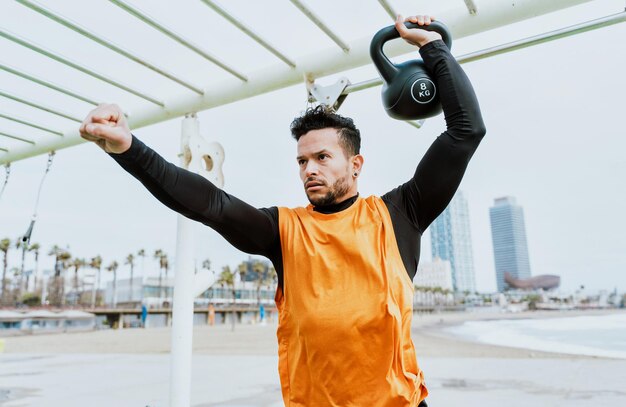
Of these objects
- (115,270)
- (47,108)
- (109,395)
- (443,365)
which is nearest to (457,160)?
→ (47,108)

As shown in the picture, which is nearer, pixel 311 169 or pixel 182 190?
pixel 182 190

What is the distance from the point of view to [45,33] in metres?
2.84

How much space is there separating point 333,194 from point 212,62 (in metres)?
1.89

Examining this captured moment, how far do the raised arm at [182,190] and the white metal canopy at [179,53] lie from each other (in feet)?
4.94

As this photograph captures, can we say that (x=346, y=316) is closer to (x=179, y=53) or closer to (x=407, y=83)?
(x=407, y=83)

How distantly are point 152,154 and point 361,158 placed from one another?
31.0 inches

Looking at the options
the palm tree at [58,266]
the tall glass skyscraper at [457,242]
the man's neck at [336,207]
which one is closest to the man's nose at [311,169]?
the man's neck at [336,207]

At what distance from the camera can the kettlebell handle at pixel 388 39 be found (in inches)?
66.9

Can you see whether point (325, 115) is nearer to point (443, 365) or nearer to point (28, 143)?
point (28, 143)

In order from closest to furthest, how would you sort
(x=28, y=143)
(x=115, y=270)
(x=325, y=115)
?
(x=325, y=115) < (x=28, y=143) < (x=115, y=270)

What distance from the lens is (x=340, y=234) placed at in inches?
59.1

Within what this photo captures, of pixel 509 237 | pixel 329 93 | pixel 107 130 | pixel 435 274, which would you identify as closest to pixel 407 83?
pixel 107 130

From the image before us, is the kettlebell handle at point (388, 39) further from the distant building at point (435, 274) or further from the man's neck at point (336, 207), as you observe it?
the distant building at point (435, 274)

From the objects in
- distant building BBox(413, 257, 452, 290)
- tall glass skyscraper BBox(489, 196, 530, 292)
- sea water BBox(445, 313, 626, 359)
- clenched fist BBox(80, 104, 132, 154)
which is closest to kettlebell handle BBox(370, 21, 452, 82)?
clenched fist BBox(80, 104, 132, 154)
